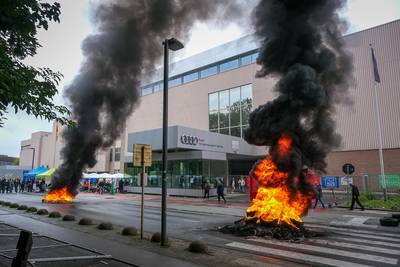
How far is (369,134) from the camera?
3103cm

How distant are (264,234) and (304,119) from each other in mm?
4487

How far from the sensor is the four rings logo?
27.6 m

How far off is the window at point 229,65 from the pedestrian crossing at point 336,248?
31890 mm

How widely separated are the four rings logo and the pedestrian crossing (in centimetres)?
1819

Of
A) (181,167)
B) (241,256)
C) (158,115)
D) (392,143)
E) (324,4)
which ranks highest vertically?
(158,115)

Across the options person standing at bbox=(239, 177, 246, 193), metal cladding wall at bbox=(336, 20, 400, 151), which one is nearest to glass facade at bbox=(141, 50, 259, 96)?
metal cladding wall at bbox=(336, 20, 400, 151)

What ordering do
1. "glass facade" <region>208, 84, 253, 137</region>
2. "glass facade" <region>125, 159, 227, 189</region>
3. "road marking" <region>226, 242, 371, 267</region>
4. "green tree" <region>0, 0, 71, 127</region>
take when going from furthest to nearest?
"glass facade" <region>208, 84, 253, 137</region>
"glass facade" <region>125, 159, 227, 189</region>
"road marking" <region>226, 242, 371, 267</region>
"green tree" <region>0, 0, 71, 127</region>

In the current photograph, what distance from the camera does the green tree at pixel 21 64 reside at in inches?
215

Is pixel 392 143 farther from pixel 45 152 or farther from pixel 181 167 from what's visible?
pixel 45 152

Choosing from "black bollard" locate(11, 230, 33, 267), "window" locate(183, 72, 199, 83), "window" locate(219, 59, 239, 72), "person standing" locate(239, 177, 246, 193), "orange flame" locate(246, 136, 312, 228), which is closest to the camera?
"black bollard" locate(11, 230, 33, 267)

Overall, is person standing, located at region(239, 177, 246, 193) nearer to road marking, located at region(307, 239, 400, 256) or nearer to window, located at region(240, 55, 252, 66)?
window, located at region(240, 55, 252, 66)

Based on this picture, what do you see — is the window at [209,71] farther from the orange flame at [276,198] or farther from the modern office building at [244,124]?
the orange flame at [276,198]

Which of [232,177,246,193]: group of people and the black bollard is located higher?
[232,177,246,193]: group of people

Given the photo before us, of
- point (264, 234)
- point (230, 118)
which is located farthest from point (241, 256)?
point (230, 118)
